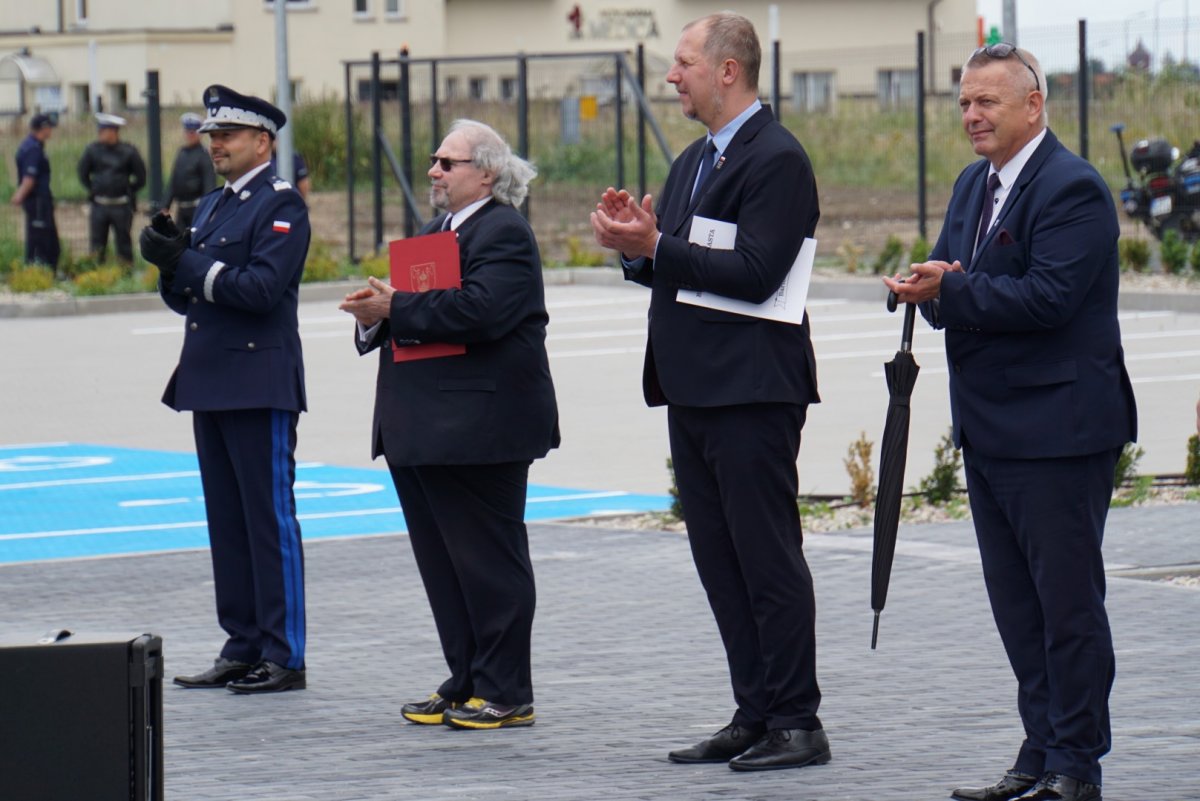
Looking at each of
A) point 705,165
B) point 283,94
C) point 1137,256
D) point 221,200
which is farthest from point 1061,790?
point 283,94

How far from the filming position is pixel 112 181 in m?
26.4

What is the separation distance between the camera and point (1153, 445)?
517 inches

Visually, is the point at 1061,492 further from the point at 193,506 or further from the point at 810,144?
the point at 810,144

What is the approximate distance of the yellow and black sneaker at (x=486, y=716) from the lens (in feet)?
22.1

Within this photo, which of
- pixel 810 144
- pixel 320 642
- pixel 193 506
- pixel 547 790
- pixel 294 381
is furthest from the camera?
pixel 810 144

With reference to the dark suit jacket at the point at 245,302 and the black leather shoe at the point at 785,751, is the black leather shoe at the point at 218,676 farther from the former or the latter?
the black leather shoe at the point at 785,751

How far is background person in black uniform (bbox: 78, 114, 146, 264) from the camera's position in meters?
26.4

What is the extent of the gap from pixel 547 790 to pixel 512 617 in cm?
106

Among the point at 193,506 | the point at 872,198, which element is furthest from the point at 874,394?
the point at 872,198

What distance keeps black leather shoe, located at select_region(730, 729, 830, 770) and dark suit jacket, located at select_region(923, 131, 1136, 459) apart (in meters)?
1.05

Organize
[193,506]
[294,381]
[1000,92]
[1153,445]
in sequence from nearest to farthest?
[1000,92] < [294,381] < [193,506] < [1153,445]

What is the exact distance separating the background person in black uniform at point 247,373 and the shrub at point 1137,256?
17.2 m

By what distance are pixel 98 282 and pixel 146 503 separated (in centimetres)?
1322

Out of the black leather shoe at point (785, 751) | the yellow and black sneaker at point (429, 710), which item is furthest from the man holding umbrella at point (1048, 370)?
the yellow and black sneaker at point (429, 710)
